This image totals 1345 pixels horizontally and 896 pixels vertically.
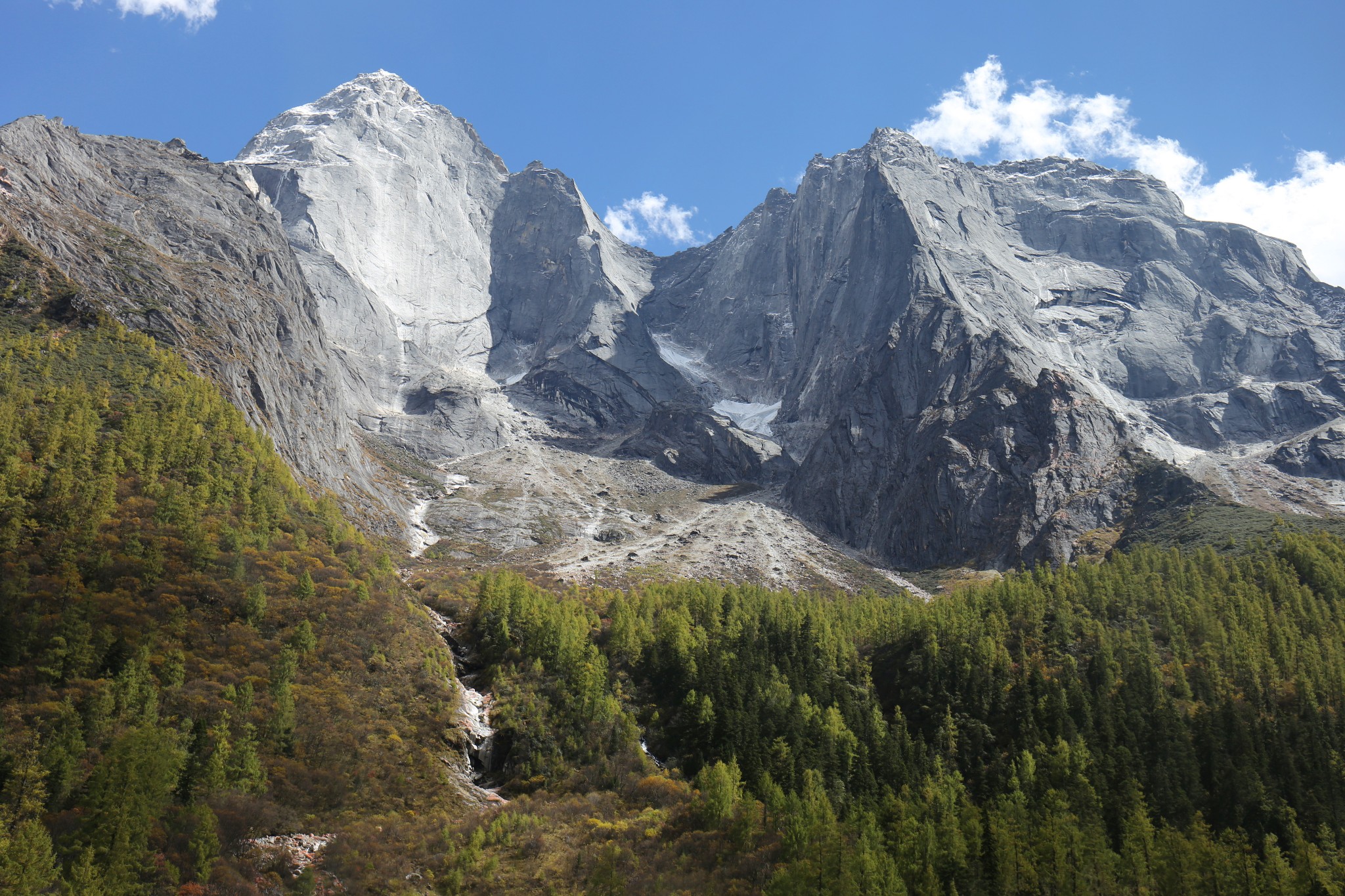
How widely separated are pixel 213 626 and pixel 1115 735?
96.6 metres

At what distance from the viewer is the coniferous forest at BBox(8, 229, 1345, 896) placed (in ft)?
211

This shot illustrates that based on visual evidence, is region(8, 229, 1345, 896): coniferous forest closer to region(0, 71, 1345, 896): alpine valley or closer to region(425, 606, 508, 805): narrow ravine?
region(0, 71, 1345, 896): alpine valley

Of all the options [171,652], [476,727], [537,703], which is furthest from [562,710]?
[171,652]

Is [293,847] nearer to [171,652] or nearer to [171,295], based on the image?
[171,652]

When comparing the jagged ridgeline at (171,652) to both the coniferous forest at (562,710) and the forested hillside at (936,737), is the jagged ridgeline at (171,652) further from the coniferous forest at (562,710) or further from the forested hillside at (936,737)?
the forested hillside at (936,737)

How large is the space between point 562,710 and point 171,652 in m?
40.3

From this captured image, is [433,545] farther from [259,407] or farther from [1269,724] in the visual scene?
[1269,724]

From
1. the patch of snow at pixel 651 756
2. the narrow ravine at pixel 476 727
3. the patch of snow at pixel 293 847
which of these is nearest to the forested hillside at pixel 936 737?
the patch of snow at pixel 651 756

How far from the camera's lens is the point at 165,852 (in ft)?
189

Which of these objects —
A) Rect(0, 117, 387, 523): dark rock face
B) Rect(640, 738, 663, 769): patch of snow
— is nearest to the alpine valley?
Rect(0, 117, 387, 523): dark rock face

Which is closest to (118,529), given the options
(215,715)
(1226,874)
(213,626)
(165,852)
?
(213,626)

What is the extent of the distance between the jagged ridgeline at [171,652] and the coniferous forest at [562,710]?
1.07ft

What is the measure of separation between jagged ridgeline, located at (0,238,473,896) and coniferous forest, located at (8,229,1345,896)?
0.33 meters

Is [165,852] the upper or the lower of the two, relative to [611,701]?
lower
